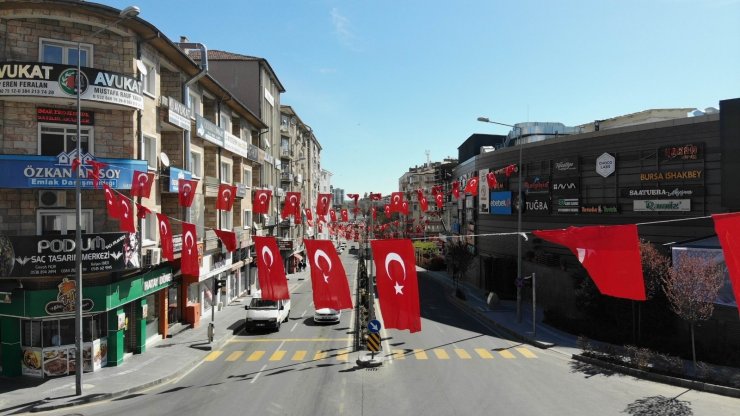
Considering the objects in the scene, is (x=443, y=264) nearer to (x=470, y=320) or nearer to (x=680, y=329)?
(x=470, y=320)

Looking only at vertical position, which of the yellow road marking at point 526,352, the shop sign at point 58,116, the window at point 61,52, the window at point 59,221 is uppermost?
the window at point 61,52

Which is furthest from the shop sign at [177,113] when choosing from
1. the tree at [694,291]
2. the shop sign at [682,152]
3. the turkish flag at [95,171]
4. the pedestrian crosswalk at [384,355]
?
the shop sign at [682,152]

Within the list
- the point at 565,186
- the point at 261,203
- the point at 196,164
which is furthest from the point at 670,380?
the point at 196,164

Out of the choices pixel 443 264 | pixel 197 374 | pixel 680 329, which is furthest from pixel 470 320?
pixel 443 264

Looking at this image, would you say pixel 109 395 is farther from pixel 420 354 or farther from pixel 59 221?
pixel 420 354

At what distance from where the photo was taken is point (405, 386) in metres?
18.5

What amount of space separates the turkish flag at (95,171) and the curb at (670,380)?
72.9 ft

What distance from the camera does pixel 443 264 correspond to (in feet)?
236

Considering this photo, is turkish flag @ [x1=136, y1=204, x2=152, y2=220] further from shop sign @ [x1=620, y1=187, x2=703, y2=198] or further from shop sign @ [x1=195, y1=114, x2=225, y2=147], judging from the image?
shop sign @ [x1=620, y1=187, x2=703, y2=198]

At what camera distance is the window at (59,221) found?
19.9 m

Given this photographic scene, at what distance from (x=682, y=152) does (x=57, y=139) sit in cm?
3112

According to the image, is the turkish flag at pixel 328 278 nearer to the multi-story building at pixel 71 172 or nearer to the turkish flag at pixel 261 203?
the multi-story building at pixel 71 172

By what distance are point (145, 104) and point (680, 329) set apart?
28.8 metres

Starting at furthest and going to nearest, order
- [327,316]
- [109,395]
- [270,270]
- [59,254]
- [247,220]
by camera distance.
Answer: [247,220] → [327,316] → [59,254] → [270,270] → [109,395]
